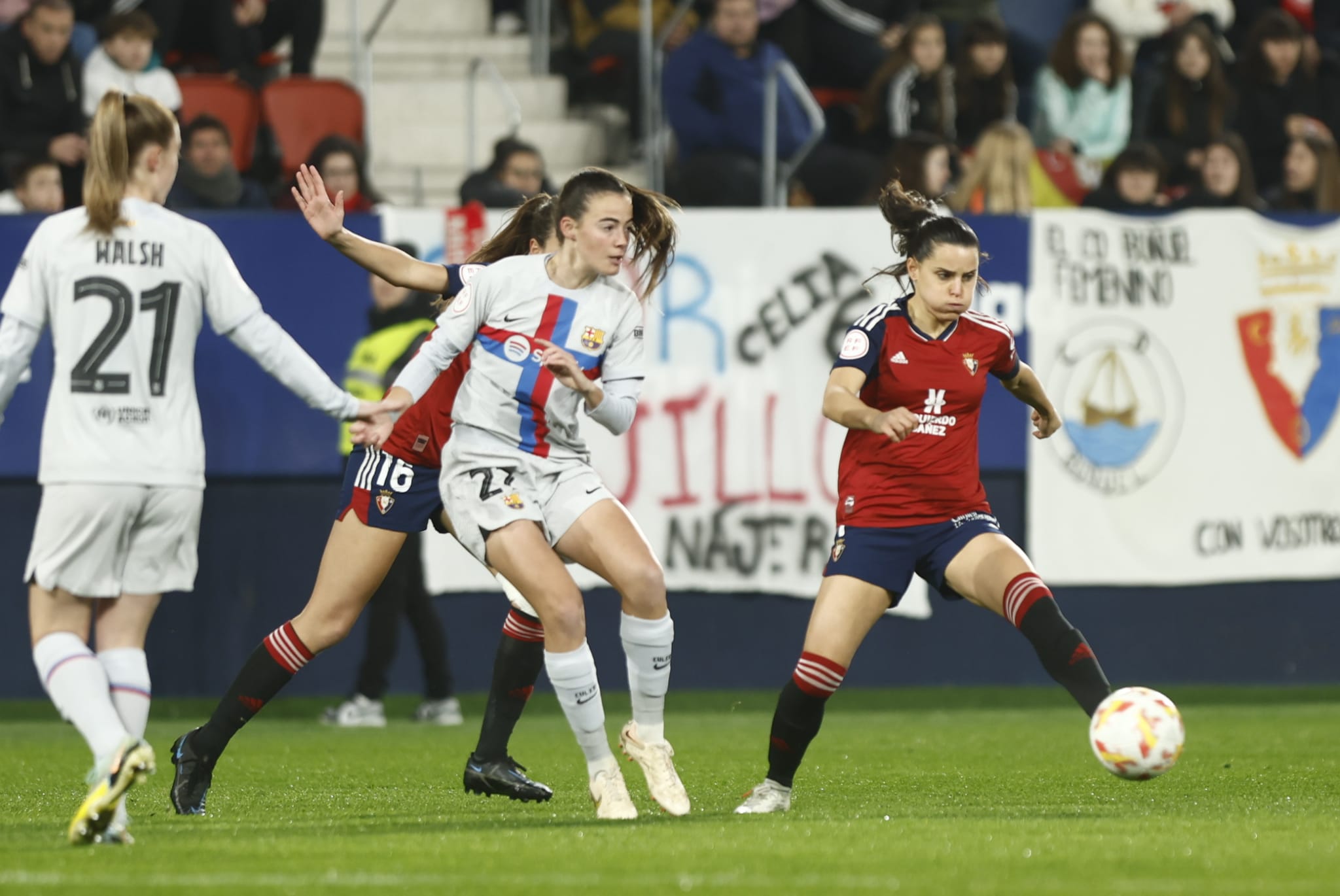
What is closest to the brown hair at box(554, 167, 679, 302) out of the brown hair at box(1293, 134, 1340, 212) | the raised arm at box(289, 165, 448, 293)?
the raised arm at box(289, 165, 448, 293)

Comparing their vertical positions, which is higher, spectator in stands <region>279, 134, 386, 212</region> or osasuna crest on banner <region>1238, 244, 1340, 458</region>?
spectator in stands <region>279, 134, 386, 212</region>

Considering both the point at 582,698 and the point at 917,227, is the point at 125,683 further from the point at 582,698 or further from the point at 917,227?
the point at 917,227

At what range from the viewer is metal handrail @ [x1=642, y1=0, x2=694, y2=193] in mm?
12742

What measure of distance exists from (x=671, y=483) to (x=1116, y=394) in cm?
251

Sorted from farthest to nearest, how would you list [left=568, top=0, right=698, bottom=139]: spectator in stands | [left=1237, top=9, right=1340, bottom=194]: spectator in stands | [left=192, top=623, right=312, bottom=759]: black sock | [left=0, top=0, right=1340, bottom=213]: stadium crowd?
[left=568, top=0, right=698, bottom=139]: spectator in stands
[left=1237, top=9, right=1340, bottom=194]: spectator in stands
[left=0, top=0, right=1340, bottom=213]: stadium crowd
[left=192, top=623, right=312, bottom=759]: black sock

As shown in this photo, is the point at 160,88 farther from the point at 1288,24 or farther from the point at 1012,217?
the point at 1288,24

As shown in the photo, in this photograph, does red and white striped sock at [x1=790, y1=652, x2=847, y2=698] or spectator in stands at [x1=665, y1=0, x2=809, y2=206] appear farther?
spectator in stands at [x1=665, y1=0, x2=809, y2=206]

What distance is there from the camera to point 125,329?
5.79m

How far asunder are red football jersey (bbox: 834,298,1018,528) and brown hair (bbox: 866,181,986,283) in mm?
211

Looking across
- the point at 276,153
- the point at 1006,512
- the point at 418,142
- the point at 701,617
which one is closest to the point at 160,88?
the point at 276,153

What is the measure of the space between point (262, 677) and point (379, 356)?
12.6 feet

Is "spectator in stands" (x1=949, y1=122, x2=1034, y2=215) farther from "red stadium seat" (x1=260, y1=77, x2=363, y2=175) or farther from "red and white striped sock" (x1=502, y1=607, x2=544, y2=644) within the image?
"red and white striped sock" (x1=502, y1=607, x2=544, y2=644)

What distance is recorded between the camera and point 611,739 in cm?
975

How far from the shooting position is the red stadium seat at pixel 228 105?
41.3 ft
